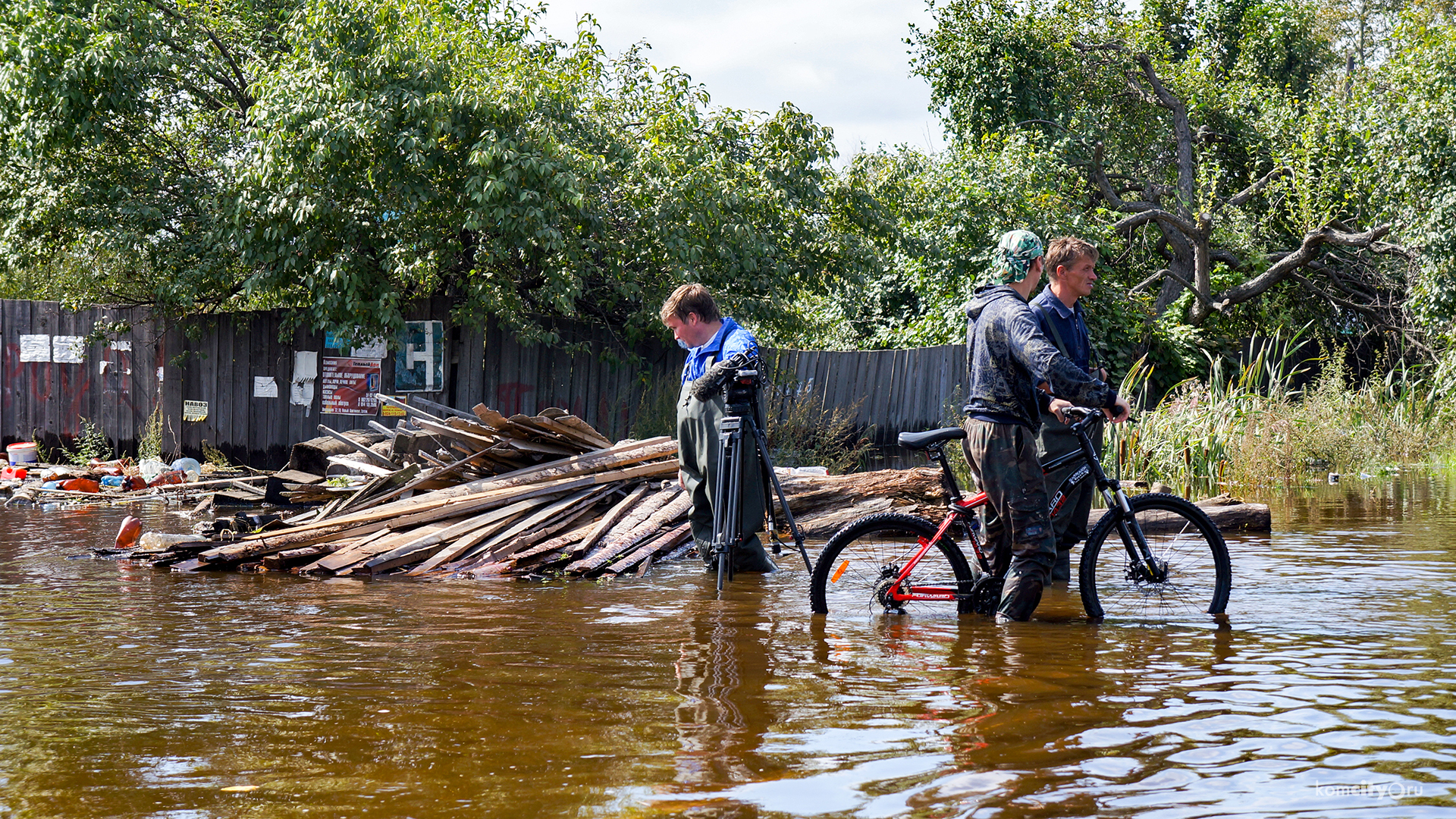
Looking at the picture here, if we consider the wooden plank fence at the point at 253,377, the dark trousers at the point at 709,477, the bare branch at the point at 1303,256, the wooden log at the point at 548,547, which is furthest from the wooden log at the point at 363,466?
the bare branch at the point at 1303,256

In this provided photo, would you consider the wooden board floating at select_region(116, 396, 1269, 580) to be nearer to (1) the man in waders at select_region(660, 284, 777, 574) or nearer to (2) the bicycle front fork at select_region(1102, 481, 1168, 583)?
(1) the man in waders at select_region(660, 284, 777, 574)

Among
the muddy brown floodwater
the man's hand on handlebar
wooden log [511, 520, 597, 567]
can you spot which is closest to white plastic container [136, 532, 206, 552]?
the muddy brown floodwater

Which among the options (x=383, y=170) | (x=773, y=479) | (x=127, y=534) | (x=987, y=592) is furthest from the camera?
(x=383, y=170)

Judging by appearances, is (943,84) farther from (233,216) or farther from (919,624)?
(919,624)

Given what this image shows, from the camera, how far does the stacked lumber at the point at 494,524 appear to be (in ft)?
26.0

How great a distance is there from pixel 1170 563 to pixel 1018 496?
2.79ft

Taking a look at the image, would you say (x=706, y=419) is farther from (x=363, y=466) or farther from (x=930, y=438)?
(x=363, y=466)

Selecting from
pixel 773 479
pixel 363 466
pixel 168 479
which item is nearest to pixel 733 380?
pixel 773 479

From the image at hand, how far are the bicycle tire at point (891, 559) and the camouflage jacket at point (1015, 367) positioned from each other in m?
0.65

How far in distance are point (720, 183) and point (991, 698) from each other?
9.84 m

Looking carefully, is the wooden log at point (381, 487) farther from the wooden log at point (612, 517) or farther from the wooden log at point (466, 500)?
the wooden log at point (612, 517)

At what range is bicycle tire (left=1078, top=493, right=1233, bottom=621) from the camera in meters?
5.70

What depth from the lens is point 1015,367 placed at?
560 centimetres

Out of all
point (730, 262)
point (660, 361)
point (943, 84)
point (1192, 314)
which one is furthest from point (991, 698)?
point (943, 84)
